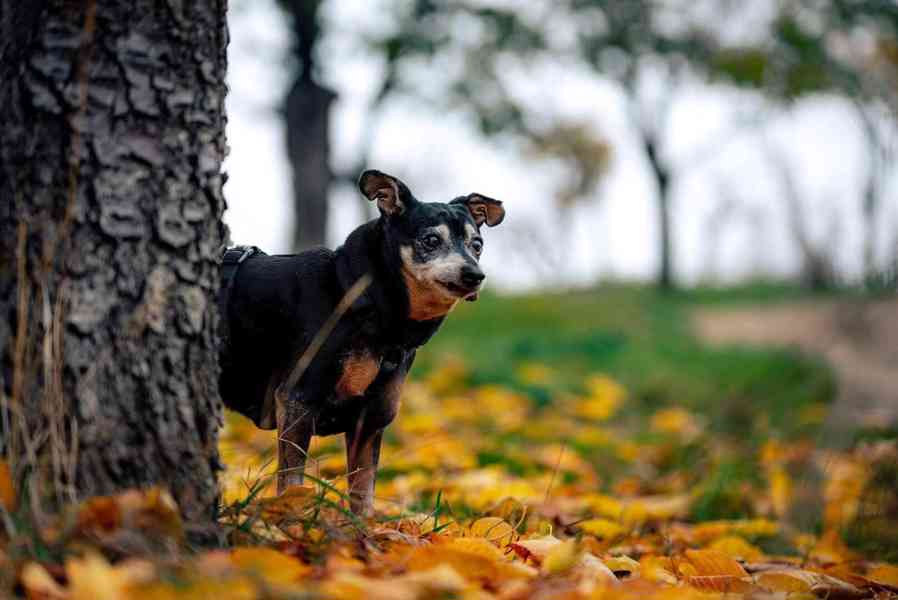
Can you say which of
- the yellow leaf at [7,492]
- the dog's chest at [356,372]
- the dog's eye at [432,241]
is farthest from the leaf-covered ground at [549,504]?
the dog's eye at [432,241]

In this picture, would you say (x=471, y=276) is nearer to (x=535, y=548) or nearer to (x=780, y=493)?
Answer: (x=535, y=548)

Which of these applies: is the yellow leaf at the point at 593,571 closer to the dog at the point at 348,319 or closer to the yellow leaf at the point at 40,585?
the dog at the point at 348,319

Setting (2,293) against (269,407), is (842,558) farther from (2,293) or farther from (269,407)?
(2,293)

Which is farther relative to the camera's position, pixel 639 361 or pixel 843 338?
pixel 639 361

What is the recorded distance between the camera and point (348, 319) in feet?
9.95

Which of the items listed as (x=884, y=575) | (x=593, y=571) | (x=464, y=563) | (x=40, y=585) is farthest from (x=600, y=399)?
(x=40, y=585)

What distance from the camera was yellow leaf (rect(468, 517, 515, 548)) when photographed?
292 cm

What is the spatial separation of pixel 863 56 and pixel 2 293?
1896cm

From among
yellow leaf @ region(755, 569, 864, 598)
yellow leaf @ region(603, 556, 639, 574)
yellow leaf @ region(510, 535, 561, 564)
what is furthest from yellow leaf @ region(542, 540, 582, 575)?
yellow leaf @ region(755, 569, 864, 598)

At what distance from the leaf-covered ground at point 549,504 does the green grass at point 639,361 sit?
42 mm

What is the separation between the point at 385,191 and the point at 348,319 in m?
0.46

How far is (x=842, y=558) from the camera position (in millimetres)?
4074

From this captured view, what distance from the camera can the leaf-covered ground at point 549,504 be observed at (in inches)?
79.0

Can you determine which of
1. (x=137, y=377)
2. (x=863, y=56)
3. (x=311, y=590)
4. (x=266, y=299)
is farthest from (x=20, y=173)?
(x=863, y=56)
